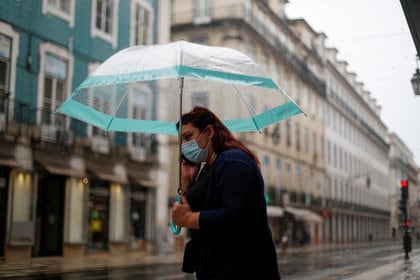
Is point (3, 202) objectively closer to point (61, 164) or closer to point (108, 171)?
point (61, 164)

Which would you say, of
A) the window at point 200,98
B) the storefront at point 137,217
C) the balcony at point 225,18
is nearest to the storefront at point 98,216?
the storefront at point 137,217

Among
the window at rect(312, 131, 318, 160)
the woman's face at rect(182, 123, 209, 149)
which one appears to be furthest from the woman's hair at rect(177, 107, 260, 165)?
the window at rect(312, 131, 318, 160)

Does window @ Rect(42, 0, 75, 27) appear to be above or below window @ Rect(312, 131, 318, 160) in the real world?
above

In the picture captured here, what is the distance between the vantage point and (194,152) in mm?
2928

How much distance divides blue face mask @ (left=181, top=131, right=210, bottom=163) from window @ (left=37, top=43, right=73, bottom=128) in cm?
1801

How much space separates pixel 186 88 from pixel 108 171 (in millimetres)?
19536

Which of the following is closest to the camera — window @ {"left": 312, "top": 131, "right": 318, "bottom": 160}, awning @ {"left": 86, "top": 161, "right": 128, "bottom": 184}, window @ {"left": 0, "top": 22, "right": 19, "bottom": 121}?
window @ {"left": 0, "top": 22, "right": 19, "bottom": 121}

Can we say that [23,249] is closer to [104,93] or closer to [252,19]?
[104,93]

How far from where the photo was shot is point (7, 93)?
739 inches

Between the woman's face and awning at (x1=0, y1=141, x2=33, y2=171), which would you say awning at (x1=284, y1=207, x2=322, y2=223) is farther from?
the woman's face

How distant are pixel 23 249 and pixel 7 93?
15.8ft

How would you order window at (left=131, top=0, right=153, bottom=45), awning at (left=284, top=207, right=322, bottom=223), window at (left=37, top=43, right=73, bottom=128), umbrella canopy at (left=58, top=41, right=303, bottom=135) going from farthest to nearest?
1. awning at (left=284, top=207, right=322, bottom=223)
2. window at (left=131, top=0, right=153, bottom=45)
3. window at (left=37, top=43, right=73, bottom=128)
4. umbrella canopy at (left=58, top=41, right=303, bottom=135)

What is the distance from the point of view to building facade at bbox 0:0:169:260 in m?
19.2

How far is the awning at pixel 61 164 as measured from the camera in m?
20.2
